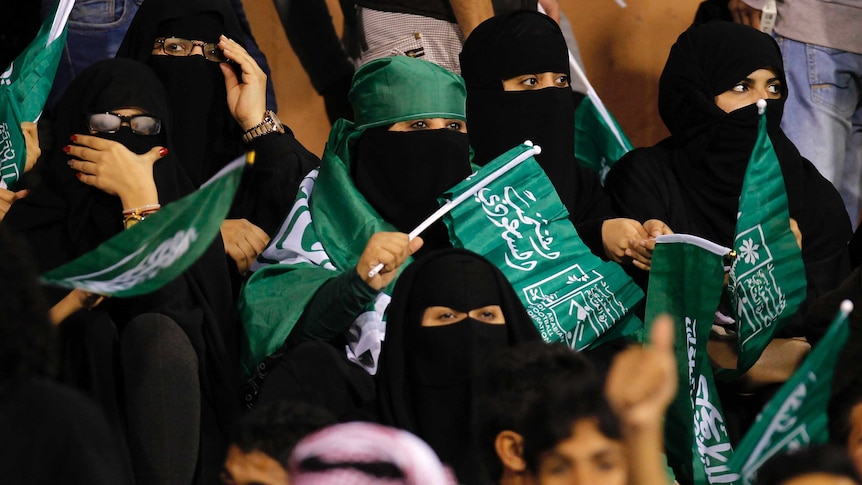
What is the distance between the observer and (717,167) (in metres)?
4.86

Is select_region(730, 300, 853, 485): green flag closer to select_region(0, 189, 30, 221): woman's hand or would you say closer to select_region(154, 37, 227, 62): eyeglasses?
select_region(0, 189, 30, 221): woman's hand

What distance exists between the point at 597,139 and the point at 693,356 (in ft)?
6.20

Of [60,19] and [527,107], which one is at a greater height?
[60,19]

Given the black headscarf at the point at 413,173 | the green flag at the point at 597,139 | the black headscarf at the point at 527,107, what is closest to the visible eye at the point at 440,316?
the black headscarf at the point at 413,173

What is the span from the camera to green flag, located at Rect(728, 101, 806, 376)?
3.87 metres

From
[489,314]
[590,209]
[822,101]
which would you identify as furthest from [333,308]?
[822,101]

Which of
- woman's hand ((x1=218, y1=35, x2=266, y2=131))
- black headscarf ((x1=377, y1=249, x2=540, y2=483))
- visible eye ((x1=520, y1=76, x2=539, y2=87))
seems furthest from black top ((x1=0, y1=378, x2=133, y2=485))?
visible eye ((x1=520, y1=76, x2=539, y2=87))

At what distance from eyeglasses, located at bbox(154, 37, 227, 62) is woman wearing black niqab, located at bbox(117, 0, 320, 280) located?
0.02 m

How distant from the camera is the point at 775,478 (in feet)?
8.13

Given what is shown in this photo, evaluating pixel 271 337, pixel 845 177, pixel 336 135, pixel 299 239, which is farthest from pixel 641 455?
pixel 845 177

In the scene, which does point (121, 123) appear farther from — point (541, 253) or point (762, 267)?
point (762, 267)

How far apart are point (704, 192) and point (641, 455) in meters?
2.68

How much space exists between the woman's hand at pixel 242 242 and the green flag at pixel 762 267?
148 cm

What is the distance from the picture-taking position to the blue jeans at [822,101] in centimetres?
544
